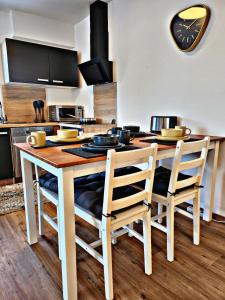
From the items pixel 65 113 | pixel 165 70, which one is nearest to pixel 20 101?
pixel 65 113

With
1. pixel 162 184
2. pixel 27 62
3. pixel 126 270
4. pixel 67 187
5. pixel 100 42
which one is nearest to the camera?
pixel 67 187

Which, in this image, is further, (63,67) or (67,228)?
(63,67)

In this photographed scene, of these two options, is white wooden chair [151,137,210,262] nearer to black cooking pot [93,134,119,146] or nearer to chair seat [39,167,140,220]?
chair seat [39,167,140,220]

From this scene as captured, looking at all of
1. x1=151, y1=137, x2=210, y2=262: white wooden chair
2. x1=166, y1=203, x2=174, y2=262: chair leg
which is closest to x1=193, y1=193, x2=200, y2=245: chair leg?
x1=151, y1=137, x2=210, y2=262: white wooden chair

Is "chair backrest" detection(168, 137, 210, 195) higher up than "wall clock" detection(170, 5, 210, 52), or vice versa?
"wall clock" detection(170, 5, 210, 52)

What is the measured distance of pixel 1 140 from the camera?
3.06 metres

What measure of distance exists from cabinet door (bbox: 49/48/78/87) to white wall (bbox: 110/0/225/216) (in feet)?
3.28

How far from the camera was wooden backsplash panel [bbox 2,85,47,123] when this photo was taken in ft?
11.5

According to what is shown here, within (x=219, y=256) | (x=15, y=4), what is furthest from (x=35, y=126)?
(x=219, y=256)

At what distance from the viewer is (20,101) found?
3.61 meters

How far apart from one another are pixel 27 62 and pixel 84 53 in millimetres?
986

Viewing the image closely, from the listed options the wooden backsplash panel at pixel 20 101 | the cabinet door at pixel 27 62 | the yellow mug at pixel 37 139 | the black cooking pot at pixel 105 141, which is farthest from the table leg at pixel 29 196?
the wooden backsplash panel at pixel 20 101

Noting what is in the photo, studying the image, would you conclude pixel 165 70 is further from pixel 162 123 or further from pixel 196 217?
pixel 196 217

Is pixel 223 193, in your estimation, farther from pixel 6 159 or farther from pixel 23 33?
pixel 23 33
